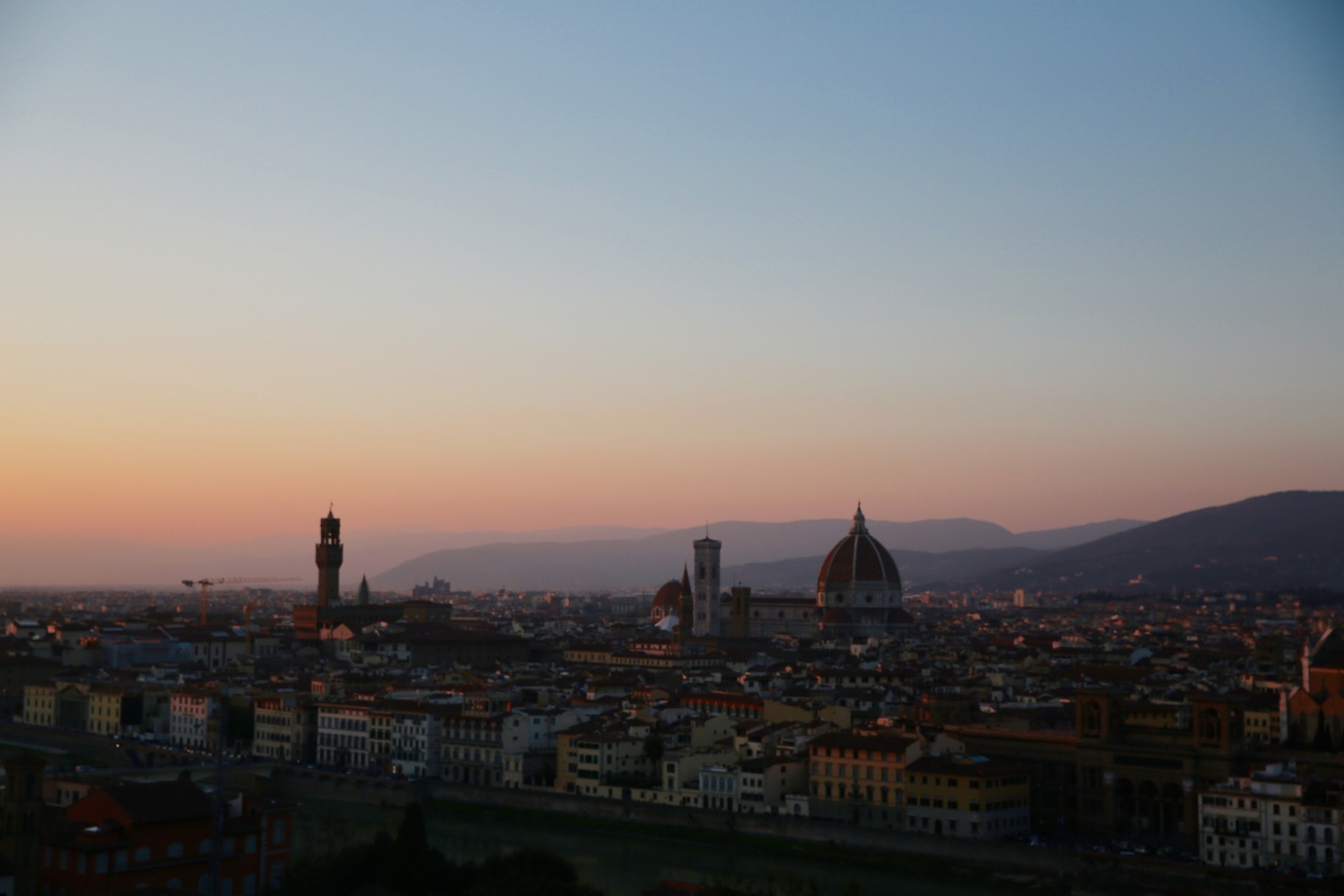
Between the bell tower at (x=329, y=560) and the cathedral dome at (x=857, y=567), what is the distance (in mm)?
25664

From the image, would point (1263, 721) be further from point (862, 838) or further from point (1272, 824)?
point (862, 838)

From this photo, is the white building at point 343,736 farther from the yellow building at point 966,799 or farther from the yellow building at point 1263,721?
the yellow building at point 1263,721

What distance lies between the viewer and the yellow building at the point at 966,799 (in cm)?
3244

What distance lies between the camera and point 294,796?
4094 cm

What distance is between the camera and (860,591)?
88.9 metres

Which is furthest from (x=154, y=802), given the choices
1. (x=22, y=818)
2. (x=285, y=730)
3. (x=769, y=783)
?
(x=285, y=730)

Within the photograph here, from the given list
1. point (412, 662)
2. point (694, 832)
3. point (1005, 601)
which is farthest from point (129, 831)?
point (1005, 601)

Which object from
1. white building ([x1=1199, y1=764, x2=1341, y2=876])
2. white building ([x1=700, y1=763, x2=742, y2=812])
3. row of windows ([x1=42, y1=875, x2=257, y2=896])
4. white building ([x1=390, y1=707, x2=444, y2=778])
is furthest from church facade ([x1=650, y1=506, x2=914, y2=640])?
row of windows ([x1=42, y1=875, x2=257, y2=896])

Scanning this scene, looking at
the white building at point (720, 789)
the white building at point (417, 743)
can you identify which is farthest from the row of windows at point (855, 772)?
the white building at point (417, 743)

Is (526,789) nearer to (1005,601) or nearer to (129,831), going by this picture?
(129,831)

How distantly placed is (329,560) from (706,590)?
785 inches

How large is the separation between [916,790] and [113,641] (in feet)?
154

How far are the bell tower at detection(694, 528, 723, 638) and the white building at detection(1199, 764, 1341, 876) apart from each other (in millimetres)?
58320

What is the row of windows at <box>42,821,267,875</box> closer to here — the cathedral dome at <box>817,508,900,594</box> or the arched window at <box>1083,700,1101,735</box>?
the arched window at <box>1083,700,1101,735</box>
